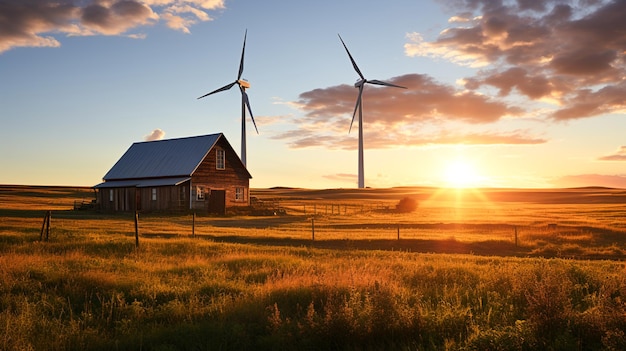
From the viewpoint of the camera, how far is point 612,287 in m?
11.5

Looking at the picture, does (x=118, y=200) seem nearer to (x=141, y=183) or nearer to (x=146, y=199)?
(x=141, y=183)

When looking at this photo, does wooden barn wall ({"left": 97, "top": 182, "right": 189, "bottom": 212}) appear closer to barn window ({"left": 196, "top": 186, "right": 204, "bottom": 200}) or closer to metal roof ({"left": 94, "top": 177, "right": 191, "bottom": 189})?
metal roof ({"left": 94, "top": 177, "right": 191, "bottom": 189})

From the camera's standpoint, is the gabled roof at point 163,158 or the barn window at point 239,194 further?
the barn window at point 239,194

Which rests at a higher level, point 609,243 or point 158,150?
point 158,150

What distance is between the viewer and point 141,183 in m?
58.0

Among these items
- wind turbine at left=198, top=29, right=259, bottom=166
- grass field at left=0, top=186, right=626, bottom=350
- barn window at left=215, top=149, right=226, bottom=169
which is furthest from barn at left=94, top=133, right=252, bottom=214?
grass field at left=0, top=186, right=626, bottom=350

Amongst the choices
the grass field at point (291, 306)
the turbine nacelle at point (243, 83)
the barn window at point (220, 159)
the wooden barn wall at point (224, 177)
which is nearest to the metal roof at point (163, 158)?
the wooden barn wall at point (224, 177)

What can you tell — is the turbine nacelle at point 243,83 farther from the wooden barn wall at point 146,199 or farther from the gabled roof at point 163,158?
the wooden barn wall at point 146,199

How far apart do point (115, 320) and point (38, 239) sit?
1531 centimetres

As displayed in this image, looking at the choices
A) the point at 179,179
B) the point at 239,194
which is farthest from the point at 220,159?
the point at 179,179

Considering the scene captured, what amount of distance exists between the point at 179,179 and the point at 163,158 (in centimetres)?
629

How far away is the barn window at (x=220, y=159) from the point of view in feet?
191

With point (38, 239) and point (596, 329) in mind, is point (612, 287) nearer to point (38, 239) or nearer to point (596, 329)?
point (596, 329)

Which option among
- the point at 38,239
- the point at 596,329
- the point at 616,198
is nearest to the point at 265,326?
the point at 596,329
